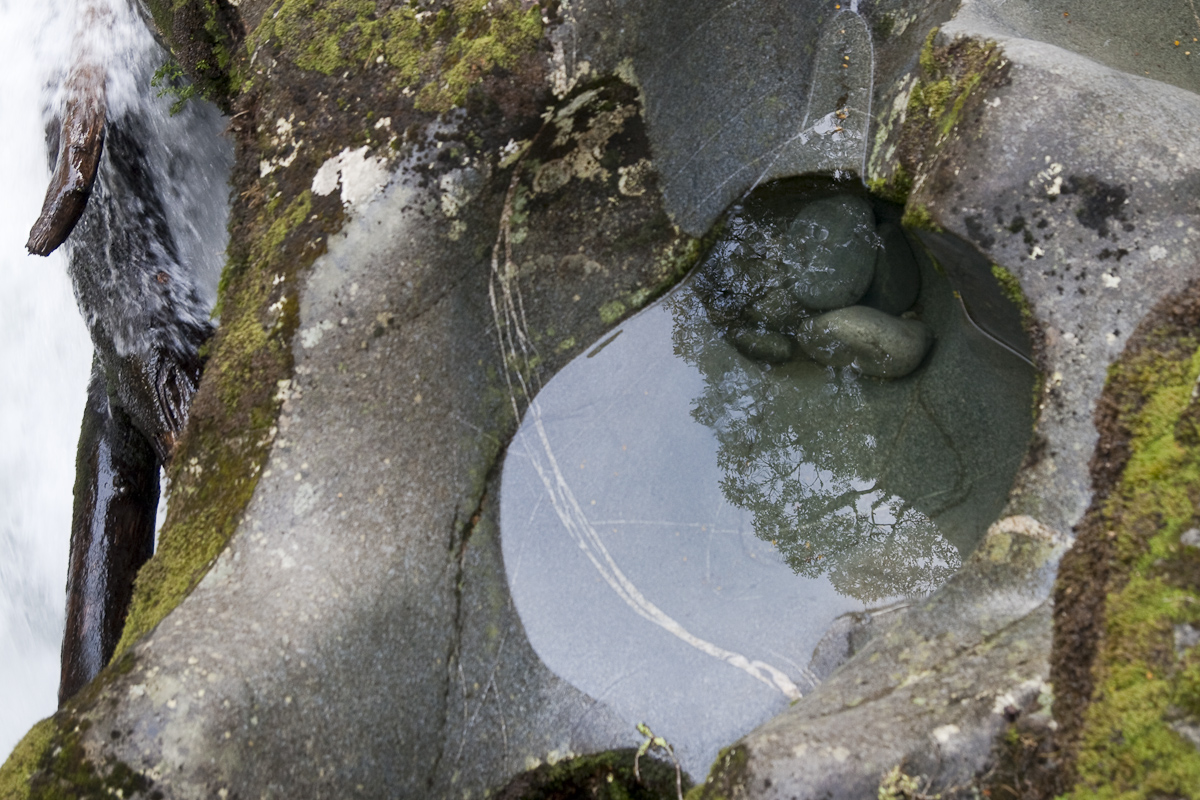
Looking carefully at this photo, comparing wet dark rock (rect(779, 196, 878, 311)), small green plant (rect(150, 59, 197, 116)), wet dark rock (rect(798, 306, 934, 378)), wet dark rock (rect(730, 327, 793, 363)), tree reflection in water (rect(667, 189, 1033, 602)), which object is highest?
small green plant (rect(150, 59, 197, 116))

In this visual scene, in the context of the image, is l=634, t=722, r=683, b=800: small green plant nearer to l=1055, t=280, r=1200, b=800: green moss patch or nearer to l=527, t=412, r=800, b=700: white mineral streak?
l=527, t=412, r=800, b=700: white mineral streak

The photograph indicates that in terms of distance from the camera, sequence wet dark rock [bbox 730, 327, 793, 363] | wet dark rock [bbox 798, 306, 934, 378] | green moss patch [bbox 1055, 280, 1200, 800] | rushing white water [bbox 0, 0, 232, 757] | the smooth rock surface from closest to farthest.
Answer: green moss patch [bbox 1055, 280, 1200, 800] < the smooth rock surface < wet dark rock [bbox 798, 306, 934, 378] < wet dark rock [bbox 730, 327, 793, 363] < rushing white water [bbox 0, 0, 232, 757]

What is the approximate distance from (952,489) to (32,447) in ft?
18.1

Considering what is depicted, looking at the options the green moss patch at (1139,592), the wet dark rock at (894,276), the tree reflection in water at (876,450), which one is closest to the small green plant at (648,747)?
the tree reflection in water at (876,450)

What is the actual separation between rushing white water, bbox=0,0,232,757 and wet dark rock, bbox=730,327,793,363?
2.62 m

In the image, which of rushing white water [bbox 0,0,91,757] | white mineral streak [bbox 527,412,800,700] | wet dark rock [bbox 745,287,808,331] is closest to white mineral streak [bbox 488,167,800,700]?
white mineral streak [bbox 527,412,800,700]

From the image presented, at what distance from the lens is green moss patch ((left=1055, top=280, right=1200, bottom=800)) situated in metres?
1.94

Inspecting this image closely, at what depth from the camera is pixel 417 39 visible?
3.07 metres

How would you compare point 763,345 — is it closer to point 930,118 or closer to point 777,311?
point 777,311

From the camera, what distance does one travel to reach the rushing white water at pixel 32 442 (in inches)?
188

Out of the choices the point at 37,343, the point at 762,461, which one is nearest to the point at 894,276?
the point at 762,461

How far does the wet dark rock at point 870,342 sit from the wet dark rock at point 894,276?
0.11 metres

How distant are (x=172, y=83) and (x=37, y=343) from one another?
236cm

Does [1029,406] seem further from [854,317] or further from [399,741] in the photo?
[399,741]
